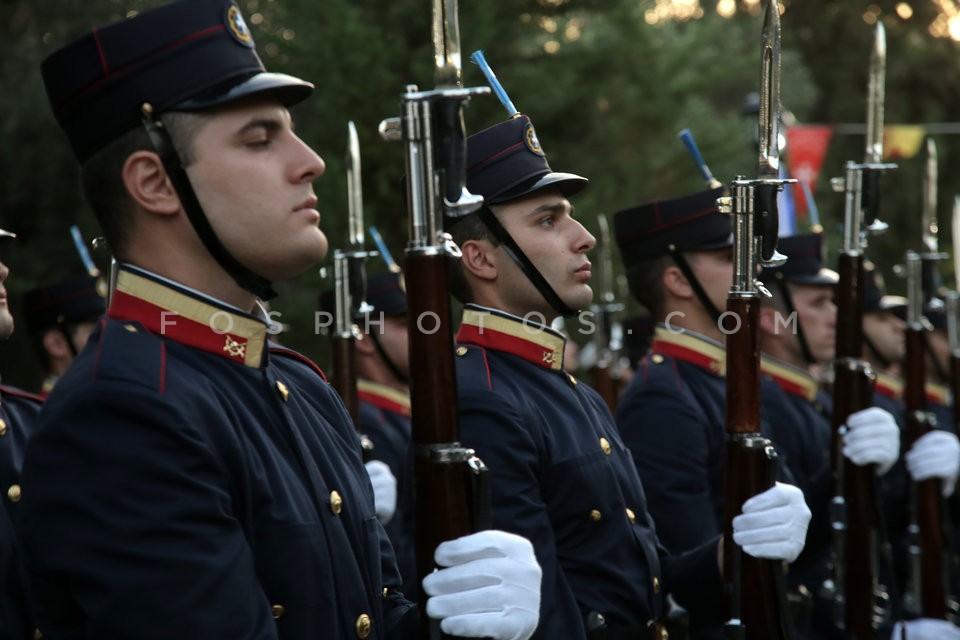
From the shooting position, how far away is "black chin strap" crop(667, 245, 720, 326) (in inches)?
208

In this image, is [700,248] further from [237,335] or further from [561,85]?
[561,85]

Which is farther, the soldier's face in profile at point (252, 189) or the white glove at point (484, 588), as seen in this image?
the soldier's face in profile at point (252, 189)

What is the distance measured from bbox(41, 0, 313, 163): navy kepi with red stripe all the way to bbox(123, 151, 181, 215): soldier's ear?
7 centimetres

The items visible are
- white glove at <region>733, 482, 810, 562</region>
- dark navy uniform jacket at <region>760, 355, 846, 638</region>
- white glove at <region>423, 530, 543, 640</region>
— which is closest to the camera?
white glove at <region>423, 530, 543, 640</region>

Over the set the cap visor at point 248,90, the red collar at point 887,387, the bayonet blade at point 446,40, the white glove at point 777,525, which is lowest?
the white glove at point 777,525

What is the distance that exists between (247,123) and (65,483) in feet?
2.56

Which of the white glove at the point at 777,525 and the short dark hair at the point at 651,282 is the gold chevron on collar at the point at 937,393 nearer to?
the short dark hair at the point at 651,282

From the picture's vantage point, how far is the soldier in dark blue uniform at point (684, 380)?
4547mm

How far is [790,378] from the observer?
6414 mm

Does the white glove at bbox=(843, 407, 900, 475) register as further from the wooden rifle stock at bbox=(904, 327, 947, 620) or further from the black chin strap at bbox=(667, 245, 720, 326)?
the wooden rifle stock at bbox=(904, 327, 947, 620)

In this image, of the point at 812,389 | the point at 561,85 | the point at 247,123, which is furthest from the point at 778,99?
the point at 561,85

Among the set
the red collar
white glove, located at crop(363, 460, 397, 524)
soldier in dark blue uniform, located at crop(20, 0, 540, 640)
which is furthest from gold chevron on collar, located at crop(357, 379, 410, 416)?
soldier in dark blue uniform, located at crop(20, 0, 540, 640)

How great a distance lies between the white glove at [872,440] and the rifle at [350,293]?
2189mm

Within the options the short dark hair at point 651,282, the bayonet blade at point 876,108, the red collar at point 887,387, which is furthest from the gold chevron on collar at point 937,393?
the short dark hair at point 651,282
